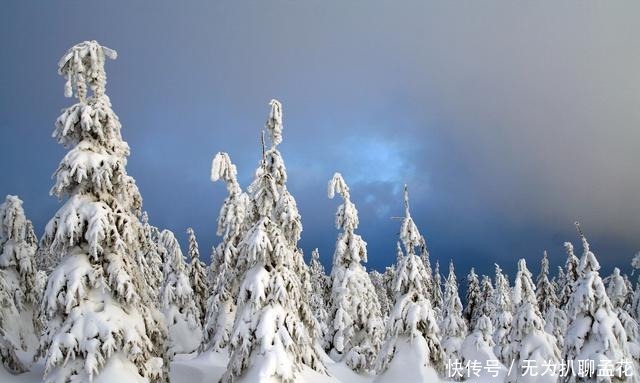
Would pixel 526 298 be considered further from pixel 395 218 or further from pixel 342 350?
pixel 342 350

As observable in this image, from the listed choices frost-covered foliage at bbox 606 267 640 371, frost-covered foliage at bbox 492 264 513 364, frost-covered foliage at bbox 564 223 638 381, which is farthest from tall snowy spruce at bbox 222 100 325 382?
frost-covered foliage at bbox 492 264 513 364

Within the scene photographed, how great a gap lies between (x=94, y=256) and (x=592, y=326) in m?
18.5

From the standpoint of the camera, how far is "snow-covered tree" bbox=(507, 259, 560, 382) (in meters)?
25.7

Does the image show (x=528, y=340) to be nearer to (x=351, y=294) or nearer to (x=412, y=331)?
(x=412, y=331)

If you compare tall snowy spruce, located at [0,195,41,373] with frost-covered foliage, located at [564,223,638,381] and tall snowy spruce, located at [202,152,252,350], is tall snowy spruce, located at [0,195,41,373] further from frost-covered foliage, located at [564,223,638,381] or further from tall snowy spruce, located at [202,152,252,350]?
frost-covered foliage, located at [564,223,638,381]

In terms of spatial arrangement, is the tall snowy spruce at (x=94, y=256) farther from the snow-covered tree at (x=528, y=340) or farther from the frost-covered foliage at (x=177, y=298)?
the frost-covered foliage at (x=177, y=298)

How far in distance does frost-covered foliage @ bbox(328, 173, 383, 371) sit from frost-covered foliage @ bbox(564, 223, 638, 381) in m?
16.0

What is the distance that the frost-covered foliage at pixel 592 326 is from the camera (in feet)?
59.8

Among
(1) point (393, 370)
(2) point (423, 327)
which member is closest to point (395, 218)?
(2) point (423, 327)

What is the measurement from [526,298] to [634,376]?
27.7 ft

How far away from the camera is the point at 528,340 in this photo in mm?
26266

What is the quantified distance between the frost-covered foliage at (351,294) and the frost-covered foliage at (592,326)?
52.4ft

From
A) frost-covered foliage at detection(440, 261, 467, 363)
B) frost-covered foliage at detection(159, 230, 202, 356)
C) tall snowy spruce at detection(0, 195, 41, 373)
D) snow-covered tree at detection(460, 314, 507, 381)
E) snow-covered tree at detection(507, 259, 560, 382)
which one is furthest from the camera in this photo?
snow-covered tree at detection(460, 314, 507, 381)

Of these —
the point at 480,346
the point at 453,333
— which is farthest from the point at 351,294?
the point at 480,346
